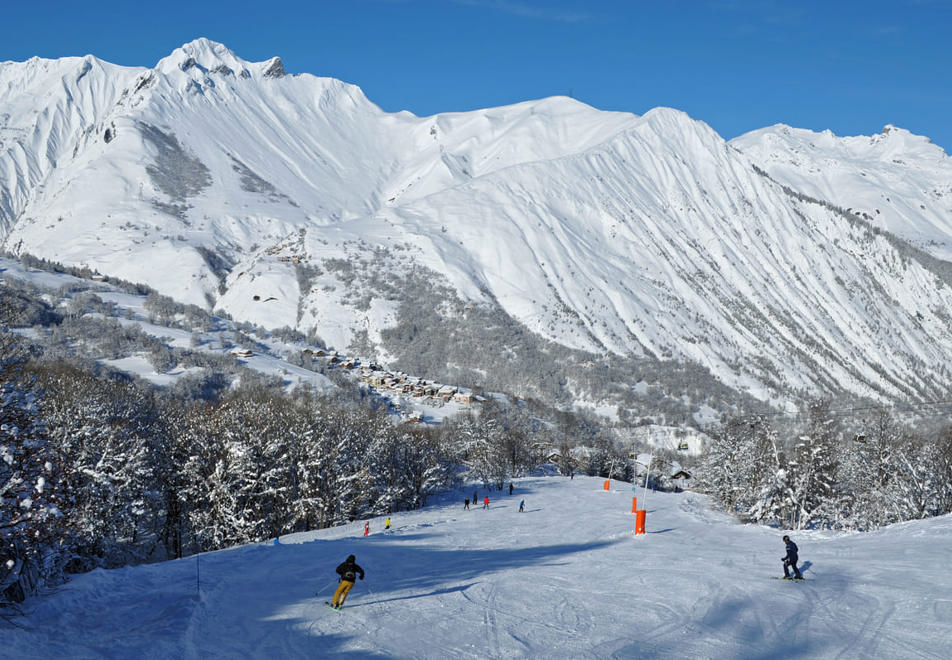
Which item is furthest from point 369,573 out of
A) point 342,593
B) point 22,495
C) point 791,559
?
point 791,559

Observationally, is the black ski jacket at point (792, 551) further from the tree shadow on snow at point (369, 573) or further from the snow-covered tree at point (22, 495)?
the snow-covered tree at point (22, 495)

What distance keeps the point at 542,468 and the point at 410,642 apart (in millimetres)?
83728

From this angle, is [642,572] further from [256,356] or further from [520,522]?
[256,356]

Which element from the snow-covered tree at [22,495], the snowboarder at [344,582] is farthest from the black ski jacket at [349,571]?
the snow-covered tree at [22,495]

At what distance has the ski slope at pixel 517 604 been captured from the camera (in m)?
15.7

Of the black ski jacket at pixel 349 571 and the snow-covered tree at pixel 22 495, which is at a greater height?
the snow-covered tree at pixel 22 495

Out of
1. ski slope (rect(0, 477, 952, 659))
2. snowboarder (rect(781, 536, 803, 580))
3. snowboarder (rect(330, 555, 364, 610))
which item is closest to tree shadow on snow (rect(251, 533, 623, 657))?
ski slope (rect(0, 477, 952, 659))

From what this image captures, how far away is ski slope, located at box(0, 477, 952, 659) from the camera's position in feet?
51.5

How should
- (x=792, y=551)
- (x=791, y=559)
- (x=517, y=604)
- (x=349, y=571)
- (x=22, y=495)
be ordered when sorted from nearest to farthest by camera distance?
(x=22, y=495)
(x=349, y=571)
(x=517, y=604)
(x=792, y=551)
(x=791, y=559)

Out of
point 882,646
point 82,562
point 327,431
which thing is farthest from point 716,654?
point 327,431

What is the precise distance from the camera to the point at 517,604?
19.6 m

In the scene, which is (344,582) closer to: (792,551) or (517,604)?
(517,604)

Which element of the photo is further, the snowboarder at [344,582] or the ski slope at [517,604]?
the snowboarder at [344,582]

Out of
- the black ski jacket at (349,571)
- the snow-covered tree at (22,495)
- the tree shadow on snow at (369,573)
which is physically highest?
the snow-covered tree at (22,495)
